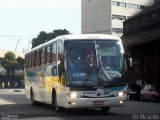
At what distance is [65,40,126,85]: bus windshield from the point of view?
67.8ft

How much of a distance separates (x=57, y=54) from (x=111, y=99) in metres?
3.40

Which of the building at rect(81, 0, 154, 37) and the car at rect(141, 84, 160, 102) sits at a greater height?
the building at rect(81, 0, 154, 37)

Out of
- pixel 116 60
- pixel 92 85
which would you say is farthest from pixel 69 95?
pixel 116 60

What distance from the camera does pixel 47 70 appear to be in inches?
985

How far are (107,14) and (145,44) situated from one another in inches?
2226

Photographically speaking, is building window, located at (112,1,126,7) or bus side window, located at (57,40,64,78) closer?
bus side window, located at (57,40,64,78)

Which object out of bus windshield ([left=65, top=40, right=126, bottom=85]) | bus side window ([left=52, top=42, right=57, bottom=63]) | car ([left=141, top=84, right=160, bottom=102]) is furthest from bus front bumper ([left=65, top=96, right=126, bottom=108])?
car ([left=141, top=84, right=160, bottom=102])

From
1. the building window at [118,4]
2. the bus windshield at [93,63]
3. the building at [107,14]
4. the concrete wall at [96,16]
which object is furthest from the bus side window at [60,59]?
the building window at [118,4]

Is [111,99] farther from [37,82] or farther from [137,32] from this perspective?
[137,32]

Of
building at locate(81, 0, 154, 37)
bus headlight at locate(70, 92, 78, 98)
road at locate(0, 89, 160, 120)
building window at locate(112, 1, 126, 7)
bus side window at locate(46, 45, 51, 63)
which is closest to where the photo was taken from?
road at locate(0, 89, 160, 120)

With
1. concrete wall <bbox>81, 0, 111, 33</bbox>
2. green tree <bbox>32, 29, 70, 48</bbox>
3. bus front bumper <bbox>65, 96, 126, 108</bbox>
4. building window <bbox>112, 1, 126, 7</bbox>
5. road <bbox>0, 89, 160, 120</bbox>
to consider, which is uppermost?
building window <bbox>112, 1, 126, 7</bbox>

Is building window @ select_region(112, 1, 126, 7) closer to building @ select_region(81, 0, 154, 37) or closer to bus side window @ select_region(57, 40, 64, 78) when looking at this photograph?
building @ select_region(81, 0, 154, 37)

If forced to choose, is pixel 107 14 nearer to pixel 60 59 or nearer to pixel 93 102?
pixel 60 59

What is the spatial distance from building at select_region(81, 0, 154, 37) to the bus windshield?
83412 millimetres
